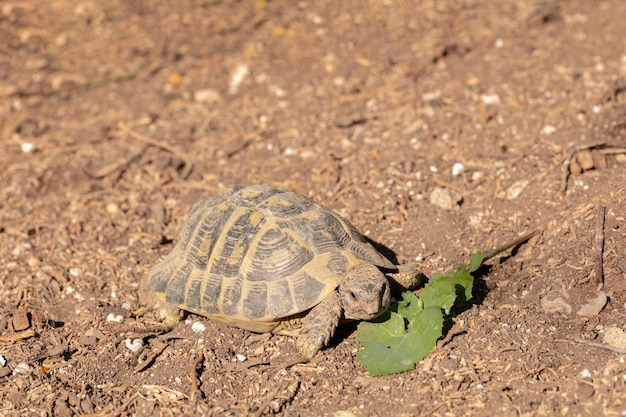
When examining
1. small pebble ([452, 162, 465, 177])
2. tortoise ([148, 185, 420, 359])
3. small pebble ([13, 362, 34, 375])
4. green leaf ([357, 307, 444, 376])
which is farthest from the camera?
small pebble ([452, 162, 465, 177])

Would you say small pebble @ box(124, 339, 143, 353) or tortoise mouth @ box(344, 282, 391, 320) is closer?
tortoise mouth @ box(344, 282, 391, 320)

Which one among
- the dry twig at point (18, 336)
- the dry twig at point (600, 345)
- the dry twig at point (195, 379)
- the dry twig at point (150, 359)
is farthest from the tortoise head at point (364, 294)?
the dry twig at point (18, 336)

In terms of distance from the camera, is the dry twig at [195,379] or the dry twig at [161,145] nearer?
the dry twig at [195,379]

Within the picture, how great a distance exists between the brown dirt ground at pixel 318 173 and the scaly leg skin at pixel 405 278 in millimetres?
334

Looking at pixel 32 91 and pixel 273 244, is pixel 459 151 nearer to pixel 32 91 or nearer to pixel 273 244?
pixel 273 244

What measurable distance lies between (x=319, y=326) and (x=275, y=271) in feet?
1.26

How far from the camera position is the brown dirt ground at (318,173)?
11.2 ft

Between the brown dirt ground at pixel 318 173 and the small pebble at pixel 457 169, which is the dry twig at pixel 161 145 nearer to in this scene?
the brown dirt ground at pixel 318 173

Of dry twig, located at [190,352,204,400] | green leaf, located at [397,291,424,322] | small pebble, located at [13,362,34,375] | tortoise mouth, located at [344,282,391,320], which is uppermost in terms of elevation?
tortoise mouth, located at [344,282,391,320]

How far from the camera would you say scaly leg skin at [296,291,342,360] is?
3426 millimetres

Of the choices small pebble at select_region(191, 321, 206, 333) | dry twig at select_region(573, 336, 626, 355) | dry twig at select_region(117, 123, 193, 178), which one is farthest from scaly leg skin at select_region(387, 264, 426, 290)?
dry twig at select_region(117, 123, 193, 178)

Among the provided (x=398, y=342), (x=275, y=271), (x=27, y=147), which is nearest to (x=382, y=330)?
(x=398, y=342)

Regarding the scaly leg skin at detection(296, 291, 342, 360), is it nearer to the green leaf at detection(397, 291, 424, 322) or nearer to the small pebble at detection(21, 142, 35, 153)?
the green leaf at detection(397, 291, 424, 322)

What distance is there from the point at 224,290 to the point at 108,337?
2.71ft
